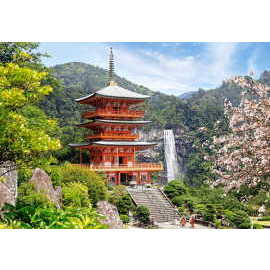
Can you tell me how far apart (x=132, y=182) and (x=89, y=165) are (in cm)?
102

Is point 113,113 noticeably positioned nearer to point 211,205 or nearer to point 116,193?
point 116,193

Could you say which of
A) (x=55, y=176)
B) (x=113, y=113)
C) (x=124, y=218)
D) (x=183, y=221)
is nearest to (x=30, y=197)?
(x=55, y=176)

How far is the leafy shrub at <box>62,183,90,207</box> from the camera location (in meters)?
6.61

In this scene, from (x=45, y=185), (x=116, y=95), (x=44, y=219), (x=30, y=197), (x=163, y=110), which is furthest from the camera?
(x=163, y=110)

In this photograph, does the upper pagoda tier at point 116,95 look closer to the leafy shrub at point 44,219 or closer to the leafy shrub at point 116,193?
the leafy shrub at point 116,193

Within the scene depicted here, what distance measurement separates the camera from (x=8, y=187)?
581cm

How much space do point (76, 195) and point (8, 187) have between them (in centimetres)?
130

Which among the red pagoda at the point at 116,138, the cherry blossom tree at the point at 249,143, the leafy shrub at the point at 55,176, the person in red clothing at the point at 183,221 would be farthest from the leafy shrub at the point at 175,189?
the leafy shrub at the point at 55,176

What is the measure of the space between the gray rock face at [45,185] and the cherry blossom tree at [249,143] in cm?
282

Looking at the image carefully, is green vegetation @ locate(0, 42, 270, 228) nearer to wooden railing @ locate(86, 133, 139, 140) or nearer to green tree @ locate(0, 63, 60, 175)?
green tree @ locate(0, 63, 60, 175)

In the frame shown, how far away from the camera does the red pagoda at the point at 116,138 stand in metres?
8.54

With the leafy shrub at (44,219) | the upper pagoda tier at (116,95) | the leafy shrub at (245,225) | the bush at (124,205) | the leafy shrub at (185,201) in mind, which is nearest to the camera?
the leafy shrub at (44,219)
